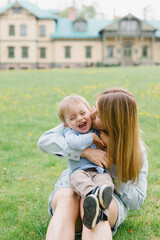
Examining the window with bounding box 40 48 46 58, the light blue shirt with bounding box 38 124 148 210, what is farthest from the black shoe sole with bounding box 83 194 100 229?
the window with bounding box 40 48 46 58

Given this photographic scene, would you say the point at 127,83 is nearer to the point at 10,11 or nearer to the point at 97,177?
the point at 97,177

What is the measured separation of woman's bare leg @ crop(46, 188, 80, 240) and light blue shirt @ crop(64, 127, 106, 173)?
281mm

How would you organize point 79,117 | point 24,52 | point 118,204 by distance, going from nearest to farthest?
point 118,204, point 79,117, point 24,52

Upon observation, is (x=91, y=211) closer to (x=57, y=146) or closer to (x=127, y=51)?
(x=57, y=146)

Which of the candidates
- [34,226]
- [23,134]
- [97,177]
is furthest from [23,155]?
[97,177]

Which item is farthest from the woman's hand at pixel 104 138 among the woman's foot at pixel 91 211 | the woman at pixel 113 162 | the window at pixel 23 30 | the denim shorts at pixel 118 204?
the window at pixel 23 30

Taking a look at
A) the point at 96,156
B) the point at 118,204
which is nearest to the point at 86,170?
the point at 96,156

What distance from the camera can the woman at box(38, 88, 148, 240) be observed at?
2439mm

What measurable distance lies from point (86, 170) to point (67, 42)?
3729cm

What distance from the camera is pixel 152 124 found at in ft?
24.0

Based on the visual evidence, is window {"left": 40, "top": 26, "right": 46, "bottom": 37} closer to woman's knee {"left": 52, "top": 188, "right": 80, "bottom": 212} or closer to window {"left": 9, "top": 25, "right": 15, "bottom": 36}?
window {"left": 9, "top": 25, "right": 15, "bottom": 36}

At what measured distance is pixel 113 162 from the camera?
2.76m

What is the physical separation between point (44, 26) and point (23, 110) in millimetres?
31155

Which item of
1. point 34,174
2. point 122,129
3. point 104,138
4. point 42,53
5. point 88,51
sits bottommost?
point 34,174
